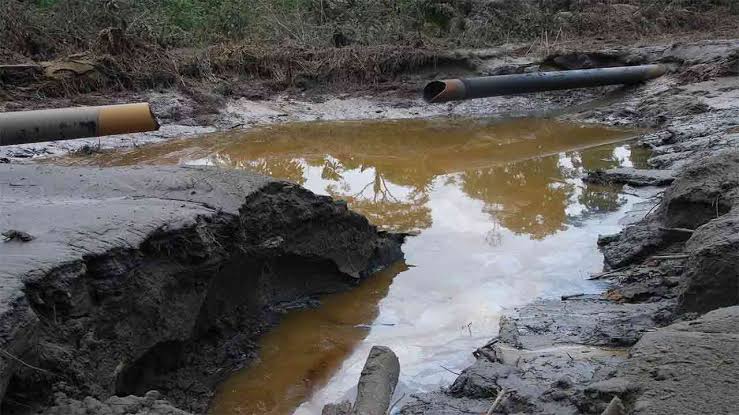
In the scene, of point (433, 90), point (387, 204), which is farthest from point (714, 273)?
point (433, 90)

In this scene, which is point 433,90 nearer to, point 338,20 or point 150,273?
point 338,20

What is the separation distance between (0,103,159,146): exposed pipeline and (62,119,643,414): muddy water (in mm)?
1976

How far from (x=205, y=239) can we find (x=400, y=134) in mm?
7169

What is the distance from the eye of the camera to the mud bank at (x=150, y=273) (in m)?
2.97

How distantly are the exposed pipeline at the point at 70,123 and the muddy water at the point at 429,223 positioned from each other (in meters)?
1.98

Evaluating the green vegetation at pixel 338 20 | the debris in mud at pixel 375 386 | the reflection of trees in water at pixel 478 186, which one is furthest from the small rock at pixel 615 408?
the green vegetation at pixel 338 20

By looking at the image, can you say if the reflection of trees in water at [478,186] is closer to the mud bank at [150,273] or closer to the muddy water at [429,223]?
the muddy water at [429,223]

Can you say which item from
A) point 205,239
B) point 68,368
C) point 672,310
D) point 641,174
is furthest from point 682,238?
point 68,368

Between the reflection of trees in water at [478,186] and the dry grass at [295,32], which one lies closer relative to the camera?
the reflection of trees in water at [478,186]

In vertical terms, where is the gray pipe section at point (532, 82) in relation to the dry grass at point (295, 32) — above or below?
below

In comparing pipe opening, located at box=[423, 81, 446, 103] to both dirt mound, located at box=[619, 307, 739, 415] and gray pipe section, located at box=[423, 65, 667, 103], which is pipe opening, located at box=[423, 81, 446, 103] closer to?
gray pipe section, located at box=[423, 65, 667, 103]

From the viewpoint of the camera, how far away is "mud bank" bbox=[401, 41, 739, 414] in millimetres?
2617

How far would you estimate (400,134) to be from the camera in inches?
429

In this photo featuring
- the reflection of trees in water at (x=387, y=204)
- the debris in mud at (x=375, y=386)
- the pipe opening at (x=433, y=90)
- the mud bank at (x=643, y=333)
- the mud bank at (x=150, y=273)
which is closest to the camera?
the mud bank at (x=643, y=333)
